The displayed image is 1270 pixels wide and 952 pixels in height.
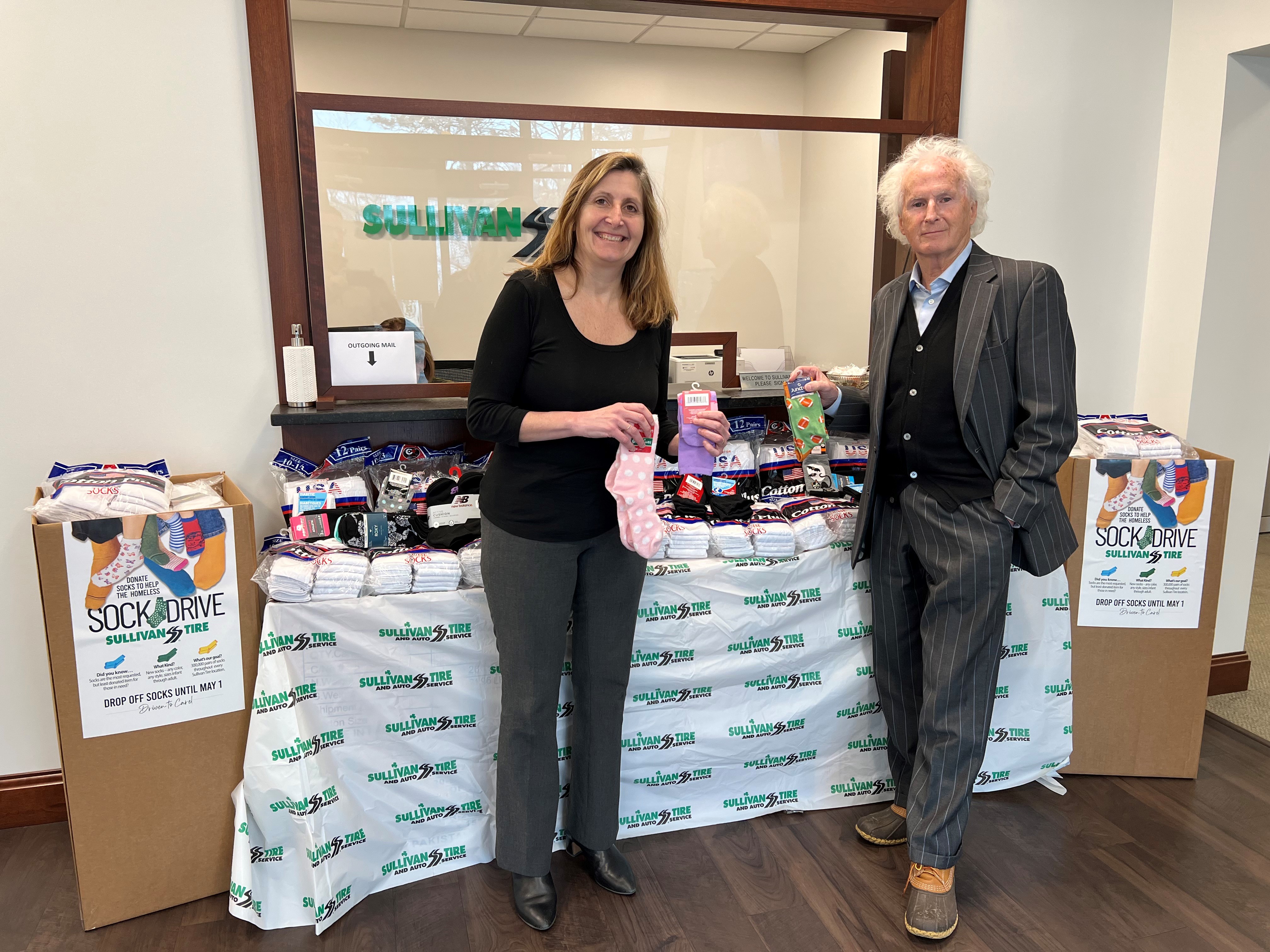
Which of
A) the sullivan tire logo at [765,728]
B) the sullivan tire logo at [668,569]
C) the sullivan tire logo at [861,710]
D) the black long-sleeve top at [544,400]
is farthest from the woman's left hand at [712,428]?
the sullivan tire logo at [861,710]

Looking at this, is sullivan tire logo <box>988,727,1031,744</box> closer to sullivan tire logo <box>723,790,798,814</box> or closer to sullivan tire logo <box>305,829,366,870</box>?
sullivan tire logo <box>723,790,798,814</box>

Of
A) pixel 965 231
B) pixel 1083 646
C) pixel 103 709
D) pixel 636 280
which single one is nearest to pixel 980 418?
pixel 965 231

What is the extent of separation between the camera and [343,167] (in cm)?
249

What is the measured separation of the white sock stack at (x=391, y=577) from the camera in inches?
81.3

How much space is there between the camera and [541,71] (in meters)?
5.55

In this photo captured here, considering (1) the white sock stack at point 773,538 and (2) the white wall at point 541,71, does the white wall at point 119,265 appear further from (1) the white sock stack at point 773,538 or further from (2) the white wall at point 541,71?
(2) the white wall at point 541,71

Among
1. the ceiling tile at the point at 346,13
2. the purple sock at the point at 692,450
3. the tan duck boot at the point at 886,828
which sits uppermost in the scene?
the ceiling tile at the point at 346,13

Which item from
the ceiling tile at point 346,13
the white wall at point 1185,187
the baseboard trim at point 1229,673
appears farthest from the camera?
the ceiling tile at point 346,13

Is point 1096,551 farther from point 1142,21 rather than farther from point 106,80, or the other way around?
point 106,80

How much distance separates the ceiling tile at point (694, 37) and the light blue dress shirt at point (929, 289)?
3.89 meters

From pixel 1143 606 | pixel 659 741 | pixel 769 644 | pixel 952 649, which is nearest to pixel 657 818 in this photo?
pixel 659 741

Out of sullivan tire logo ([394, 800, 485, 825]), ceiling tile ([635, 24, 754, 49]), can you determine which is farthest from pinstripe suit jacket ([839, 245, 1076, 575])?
ceiling tile ([635, 24, 754, 49])

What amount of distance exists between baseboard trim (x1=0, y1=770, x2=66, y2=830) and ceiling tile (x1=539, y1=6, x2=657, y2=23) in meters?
4.42

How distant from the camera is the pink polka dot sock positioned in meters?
1.80
